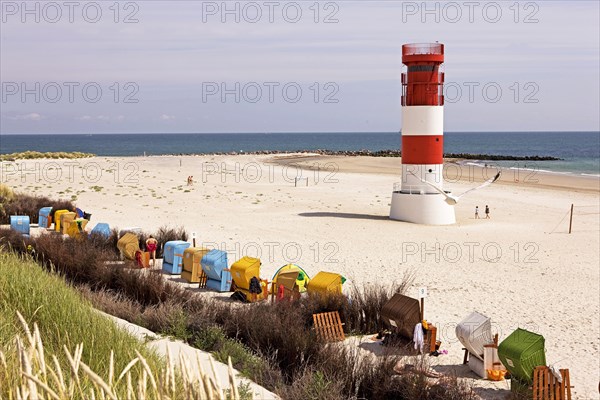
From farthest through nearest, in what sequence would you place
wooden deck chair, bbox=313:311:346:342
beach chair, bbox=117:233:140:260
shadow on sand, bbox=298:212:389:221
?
shadow on sand, bbox=298:212:389:221 → beach chair, bbox=117:233:140:260 → wooden deck chair, bbox=313:311:346:342

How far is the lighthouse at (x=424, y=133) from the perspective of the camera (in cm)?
2417

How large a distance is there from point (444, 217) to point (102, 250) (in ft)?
43.4

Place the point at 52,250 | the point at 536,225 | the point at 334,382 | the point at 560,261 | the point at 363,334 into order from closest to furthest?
1. the point at 334,382
2. the point at 363,334
3. the point at 52,250
4. the point at 560,261
5. the point at 536,225

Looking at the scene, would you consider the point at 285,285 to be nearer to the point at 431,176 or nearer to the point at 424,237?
the point at 424,237

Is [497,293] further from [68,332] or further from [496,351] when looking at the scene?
[68,332]

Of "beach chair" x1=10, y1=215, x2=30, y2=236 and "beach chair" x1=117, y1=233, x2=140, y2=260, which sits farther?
"beach chair" x1=10, y1=215, x2=30, y2=236

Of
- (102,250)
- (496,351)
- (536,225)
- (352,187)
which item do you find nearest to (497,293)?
(496,351)

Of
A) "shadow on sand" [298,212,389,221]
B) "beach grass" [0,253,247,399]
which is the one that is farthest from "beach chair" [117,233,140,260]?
"shadow on sand" [298,212,389,221]

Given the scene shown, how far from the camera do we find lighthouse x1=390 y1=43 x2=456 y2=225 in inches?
952

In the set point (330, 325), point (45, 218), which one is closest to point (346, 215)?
point (45, 218)

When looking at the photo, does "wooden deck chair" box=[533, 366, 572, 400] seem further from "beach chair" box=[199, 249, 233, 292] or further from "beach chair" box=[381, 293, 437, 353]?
"beach chair" box=[199, 249, 233, 292]

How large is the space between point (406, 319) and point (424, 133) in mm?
14670

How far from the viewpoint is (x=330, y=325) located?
36.1 feet

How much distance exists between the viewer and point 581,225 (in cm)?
2581
